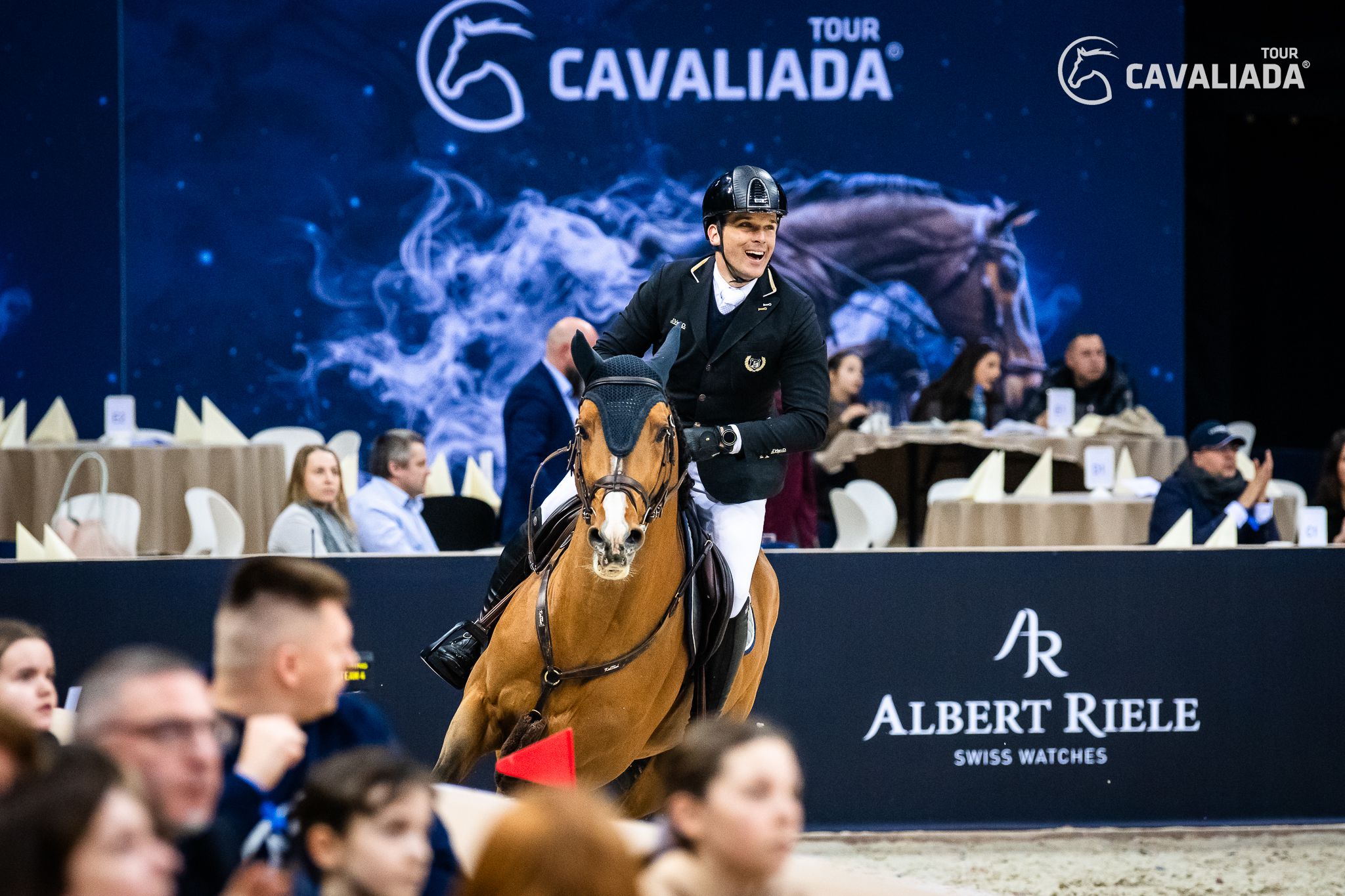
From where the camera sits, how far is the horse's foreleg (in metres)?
4.61

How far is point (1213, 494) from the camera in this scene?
7941 mm

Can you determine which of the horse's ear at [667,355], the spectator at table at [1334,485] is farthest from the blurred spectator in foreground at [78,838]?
the spectator at table at [1334,485]

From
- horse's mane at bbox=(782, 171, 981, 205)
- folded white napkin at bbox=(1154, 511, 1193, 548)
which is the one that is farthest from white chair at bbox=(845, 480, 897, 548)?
horse's mane at bbox=(782, 171, 981, 205)

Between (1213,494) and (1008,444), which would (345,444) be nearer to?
(1008,444)

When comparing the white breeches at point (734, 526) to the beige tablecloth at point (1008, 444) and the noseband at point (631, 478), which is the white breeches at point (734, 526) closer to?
the noseband at point (631, 478)

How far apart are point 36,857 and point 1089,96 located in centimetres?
1195

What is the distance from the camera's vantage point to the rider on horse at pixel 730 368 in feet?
16.2

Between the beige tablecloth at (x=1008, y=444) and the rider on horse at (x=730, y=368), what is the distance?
5.22 metres

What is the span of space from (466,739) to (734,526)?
1147 mm

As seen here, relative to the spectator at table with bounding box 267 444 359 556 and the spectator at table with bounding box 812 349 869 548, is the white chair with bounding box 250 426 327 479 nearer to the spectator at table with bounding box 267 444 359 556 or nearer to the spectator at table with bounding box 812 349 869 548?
the spectator at table with bounding box 267 444 359 556

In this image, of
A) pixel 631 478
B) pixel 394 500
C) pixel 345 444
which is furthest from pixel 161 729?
pixel 345 444

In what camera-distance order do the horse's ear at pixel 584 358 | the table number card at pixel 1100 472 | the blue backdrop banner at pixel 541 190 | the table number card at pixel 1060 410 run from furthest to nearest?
the blue backdrop banner at pixel 541 190 → the table number card at pixel 1060 410 → the table number card at pixel 1100 472 → the horse's ear at pixel 584 358

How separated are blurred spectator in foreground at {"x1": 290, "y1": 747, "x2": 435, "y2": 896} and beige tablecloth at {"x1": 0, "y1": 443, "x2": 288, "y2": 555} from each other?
618cm

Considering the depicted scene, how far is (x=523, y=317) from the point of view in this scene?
12.4m
